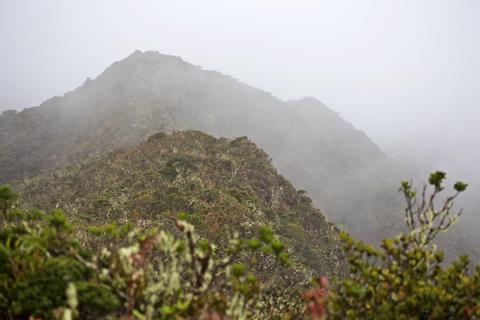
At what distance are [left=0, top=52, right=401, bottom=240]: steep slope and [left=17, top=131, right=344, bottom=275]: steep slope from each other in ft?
61.1

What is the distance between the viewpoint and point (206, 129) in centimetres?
8106

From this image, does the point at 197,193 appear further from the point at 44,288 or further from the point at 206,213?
the point at 44,288

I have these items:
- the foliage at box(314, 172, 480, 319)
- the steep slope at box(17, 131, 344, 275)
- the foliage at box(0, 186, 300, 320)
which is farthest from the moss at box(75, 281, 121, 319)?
the steep slope at box(17, 131, 344, 275)

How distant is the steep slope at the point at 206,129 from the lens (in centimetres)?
6166

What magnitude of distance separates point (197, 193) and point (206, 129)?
56560mm

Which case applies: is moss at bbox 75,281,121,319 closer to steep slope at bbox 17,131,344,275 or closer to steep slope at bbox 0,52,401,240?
steep slope at bbox 17,131,344,275

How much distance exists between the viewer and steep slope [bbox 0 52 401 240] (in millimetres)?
61656

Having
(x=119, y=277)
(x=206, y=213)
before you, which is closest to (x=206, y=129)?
(x=206, y=213)

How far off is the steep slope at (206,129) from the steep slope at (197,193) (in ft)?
61.1

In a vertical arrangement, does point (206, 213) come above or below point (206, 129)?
below

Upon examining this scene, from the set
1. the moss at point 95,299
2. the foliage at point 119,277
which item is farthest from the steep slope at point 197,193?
the moss at point 95,299

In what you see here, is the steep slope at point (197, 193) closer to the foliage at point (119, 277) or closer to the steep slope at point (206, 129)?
the foliage at point (119, 277)

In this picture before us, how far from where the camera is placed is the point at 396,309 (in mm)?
3379

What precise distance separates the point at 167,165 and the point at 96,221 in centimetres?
1042
